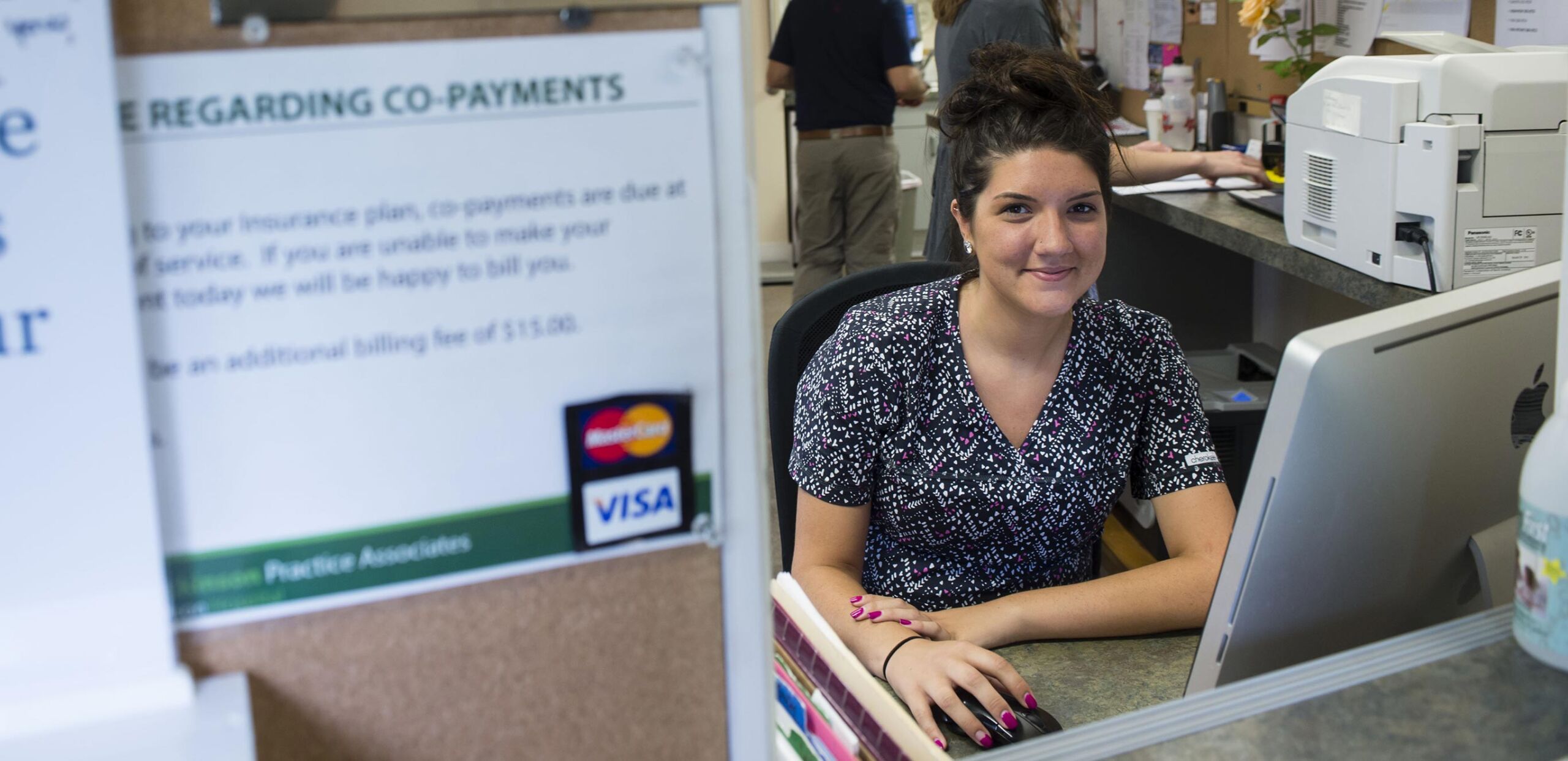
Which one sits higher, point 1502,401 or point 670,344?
point 670,344

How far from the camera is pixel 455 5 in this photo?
1.36 feet

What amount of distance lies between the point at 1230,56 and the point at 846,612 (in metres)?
2.83

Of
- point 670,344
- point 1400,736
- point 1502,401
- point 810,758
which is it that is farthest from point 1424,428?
point 670,344

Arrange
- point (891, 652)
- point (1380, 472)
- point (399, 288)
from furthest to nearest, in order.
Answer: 1. point (891, 652)
2. point (1380, 472)
3. point (399, 288)

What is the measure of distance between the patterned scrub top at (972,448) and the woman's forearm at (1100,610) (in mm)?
147

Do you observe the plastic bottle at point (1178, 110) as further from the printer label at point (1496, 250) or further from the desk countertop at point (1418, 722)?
the desk countertop at point (1418, 722)

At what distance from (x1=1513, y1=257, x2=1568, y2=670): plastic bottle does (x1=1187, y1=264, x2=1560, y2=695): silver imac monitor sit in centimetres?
9

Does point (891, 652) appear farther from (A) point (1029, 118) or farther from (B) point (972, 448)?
(A) point (1029, 118)

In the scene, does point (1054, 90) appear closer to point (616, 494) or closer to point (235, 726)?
point (616, 494)

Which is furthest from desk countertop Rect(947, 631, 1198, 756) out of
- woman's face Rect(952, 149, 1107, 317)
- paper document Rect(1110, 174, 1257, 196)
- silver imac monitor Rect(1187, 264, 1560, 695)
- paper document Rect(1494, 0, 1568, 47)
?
paper document Rect(1110, 174, 1257, 196)

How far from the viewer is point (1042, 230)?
137 cm

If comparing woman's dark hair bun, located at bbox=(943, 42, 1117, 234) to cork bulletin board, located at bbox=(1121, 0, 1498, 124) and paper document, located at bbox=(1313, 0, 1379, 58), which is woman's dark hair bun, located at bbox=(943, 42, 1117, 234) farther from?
cork bulletin board, located at bbox=(1121, 0, 1498, 124)

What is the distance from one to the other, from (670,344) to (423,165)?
4.3 inches

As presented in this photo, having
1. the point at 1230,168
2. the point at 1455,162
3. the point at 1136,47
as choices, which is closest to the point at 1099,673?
the point at 1455,162
